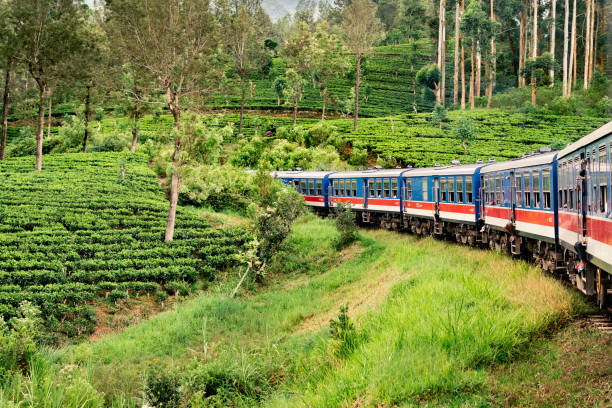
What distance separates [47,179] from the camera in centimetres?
3155

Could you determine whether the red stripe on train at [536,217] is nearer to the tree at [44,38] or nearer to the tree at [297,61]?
the tree at [44,38]

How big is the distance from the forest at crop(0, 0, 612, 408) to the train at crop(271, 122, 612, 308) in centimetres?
81

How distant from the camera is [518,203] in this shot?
15156 mm

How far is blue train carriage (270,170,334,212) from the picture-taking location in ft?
101

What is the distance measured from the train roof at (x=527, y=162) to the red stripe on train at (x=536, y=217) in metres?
1.16

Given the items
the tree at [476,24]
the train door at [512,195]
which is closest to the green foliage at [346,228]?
the train door at [512,195]

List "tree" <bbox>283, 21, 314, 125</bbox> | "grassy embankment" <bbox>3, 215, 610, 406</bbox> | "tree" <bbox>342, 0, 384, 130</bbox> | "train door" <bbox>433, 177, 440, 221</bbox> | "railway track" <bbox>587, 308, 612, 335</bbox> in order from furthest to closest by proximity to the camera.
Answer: "tree" <bbox>283, 21, 314, 125</bbox> → "tree" <bbox>342, 0, 384, 130</bbox> → "train door" <bbox>433, 177, 440, 221</bbox> → "railway track" <bbox>587, 308, 612, 335</bbox> → "grassy embankment" <bbox>3, 215, 610, 406</bbox>

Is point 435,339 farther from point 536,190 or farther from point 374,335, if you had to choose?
point 536,190

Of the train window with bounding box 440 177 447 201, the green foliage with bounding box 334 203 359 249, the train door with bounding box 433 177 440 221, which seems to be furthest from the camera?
the green foliage with bounding box 334 203 359 249

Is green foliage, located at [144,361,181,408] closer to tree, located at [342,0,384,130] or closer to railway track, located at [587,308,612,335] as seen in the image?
railway track, located at [587,308,612,335]

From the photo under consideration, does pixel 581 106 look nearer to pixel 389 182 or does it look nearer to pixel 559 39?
pixel 559 39

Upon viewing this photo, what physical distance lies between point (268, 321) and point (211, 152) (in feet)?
31.0

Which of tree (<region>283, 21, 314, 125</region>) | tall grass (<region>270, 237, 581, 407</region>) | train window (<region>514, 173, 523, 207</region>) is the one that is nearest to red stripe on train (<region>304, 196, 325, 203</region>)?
train window (<region>514, 173, 523, 207</region>)

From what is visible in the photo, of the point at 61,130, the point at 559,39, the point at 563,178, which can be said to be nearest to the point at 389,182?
the point at 563,178
